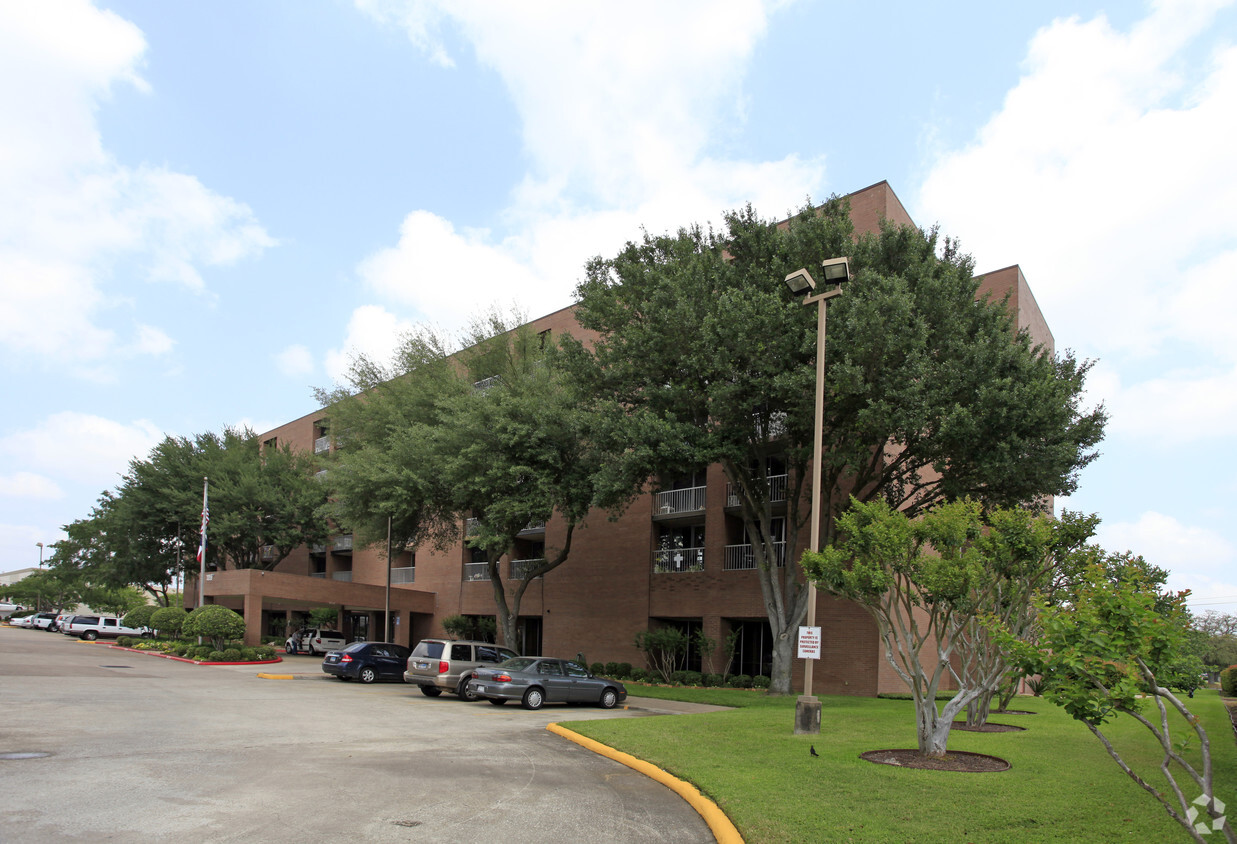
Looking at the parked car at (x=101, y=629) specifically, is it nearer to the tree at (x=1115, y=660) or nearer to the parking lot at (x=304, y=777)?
the parking lot at (x=304, y=777)

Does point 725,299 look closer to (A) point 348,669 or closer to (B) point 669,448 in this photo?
(B) point 669,448

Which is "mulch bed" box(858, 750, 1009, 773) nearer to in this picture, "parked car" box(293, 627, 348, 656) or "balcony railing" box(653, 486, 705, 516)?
"balcony railing" box(653, 486, 705, 516)

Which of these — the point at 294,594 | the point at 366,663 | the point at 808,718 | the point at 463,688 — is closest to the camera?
the point at 808,718

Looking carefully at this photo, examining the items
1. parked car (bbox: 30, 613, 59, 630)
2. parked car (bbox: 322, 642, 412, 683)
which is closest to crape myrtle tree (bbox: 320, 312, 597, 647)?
parked car (bbox: 322, 642, 412, 683)

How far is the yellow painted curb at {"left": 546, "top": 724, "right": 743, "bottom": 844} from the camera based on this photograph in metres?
7.96

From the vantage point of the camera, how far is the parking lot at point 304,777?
7840mm

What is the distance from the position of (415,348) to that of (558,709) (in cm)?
2210

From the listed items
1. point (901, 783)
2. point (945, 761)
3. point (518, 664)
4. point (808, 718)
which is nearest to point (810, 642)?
point (808, 718)

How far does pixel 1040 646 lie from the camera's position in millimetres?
6746

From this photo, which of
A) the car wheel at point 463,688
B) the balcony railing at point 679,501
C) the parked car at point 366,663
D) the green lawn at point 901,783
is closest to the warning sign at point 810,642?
the green lawn at point 901,783

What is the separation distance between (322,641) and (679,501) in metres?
24.4

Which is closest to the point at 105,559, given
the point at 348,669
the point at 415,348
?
the point at 415,348

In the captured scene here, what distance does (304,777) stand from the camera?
10.2m
